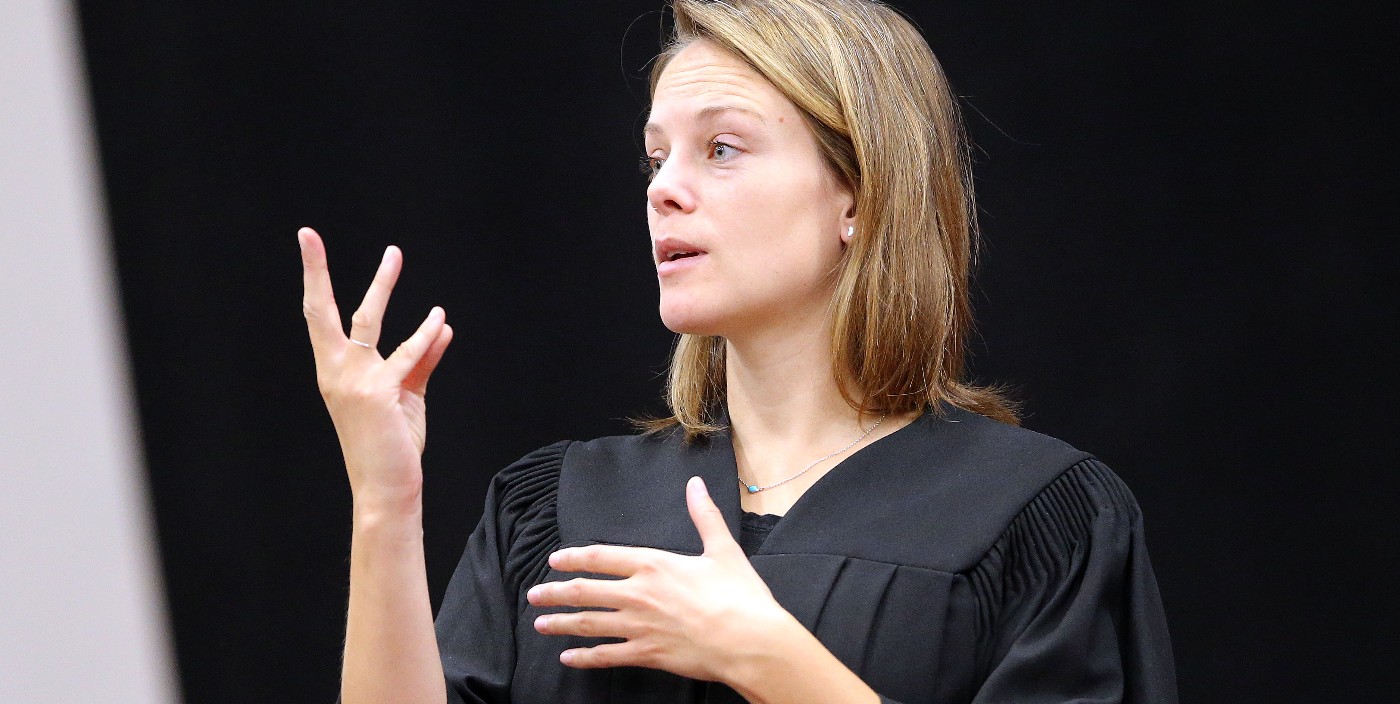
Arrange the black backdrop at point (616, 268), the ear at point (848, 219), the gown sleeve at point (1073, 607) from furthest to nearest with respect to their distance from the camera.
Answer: the black backdrop at point (616, 268), the ear at point (848, 219), the gown sleeve at point (1073, 607)

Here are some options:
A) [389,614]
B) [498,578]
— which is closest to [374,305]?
[389,614]

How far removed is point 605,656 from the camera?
1451 millimetres

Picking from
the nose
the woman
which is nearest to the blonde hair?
the woman

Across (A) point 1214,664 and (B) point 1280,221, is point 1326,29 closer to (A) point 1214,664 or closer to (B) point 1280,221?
(B) point 1280,221

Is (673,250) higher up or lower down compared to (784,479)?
higher up

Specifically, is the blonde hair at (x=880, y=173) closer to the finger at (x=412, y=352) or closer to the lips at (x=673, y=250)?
the lips at (x=673, y=250)

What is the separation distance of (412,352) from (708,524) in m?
0.32

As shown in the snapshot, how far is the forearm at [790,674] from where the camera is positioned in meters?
1.38

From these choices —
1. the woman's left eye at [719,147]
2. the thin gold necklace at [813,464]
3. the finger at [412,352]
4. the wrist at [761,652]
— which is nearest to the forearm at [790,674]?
the wrist at [761,652]

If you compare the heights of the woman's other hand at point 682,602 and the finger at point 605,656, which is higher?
the woman's other hand at point 682,602

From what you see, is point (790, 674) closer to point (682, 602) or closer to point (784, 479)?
point (682, 602)

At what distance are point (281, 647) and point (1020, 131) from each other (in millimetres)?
1566

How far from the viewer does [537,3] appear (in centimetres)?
268

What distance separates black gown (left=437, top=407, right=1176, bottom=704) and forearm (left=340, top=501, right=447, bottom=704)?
132 millimetres
